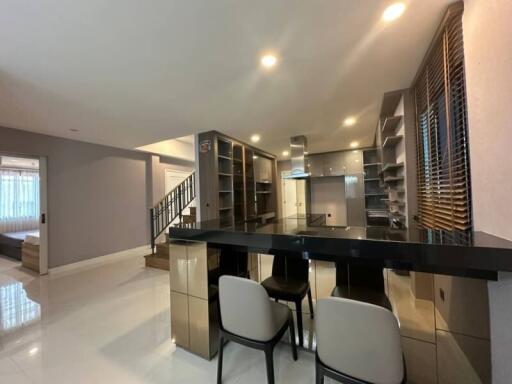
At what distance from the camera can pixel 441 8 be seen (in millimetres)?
1577

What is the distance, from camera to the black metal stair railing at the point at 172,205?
559 cm

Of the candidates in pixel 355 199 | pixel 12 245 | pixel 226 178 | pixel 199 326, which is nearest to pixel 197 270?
→ pixel 199 326

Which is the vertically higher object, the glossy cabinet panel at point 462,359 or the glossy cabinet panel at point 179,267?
the glossy cabinet panel at point 179,267

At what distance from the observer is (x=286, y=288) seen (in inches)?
76.4

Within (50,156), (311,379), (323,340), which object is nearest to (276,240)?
(323,340)

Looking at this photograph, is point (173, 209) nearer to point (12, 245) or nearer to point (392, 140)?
point (12, 245)

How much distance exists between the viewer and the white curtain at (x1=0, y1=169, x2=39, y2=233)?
251 inches

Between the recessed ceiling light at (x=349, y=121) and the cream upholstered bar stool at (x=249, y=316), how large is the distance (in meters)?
3.41

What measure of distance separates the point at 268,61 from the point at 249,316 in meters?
2.16

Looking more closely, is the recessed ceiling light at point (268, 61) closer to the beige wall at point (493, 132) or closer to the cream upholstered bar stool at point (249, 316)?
the beige wall at point (493, 132)

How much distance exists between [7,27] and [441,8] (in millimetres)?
3124

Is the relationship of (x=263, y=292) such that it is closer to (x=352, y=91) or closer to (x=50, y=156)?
(x=352, y=91)

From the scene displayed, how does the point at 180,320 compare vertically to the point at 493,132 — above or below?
below

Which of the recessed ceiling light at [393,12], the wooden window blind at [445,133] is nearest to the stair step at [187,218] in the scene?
the wooden window blind at [445,133]
